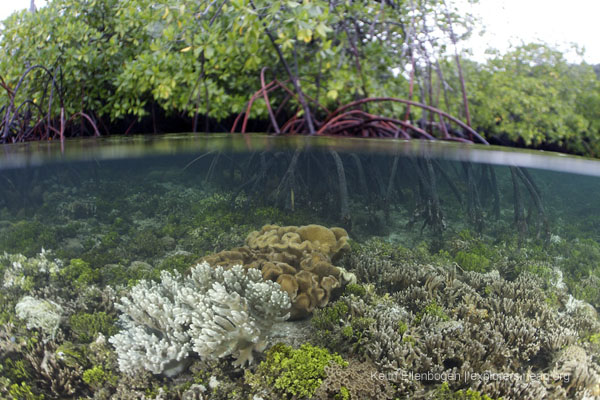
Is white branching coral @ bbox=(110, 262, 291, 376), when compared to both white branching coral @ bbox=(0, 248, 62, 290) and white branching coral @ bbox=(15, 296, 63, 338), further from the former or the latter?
white branching coral @ bbox=(0, 248, 62, 290)

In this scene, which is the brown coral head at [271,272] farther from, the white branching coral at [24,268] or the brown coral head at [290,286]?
the white branching coral at [24,268]

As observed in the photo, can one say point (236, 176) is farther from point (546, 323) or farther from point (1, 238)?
point (546, 323)

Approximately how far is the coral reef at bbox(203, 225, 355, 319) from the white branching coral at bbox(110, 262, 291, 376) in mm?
57

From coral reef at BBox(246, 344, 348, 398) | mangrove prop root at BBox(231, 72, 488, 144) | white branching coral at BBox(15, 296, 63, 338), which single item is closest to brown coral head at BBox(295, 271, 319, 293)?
coral reef at BBox(246, 344, 348, 398)

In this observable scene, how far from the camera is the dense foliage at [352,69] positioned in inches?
183

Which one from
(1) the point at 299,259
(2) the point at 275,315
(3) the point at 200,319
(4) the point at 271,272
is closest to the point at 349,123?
(1) the point at 299,259

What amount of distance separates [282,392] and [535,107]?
4.51 meters

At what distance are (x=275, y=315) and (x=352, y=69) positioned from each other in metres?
3.58

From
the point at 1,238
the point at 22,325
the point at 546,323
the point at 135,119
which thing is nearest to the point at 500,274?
the point at 546,323

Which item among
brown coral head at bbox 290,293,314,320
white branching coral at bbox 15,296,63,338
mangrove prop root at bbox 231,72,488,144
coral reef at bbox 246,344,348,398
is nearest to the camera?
coral reef at bbox 246,344,348,398

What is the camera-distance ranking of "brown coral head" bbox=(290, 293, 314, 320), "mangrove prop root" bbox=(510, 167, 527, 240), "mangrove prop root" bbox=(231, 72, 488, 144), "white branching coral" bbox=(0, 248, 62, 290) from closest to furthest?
"brown coral head" bbox=(290, 293, 314, 320) → "white branching coral" bbox=(0, 248, 62, 290) → "mangrove prop root" bbox=(510, 167, 527, 240) → "mangrove prop root" bbox=(231, 72, 488, 144)

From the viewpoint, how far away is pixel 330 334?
208 centimetres

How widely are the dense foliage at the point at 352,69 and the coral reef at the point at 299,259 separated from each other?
2.51 metres

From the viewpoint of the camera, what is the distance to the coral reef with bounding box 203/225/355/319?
210 cm
